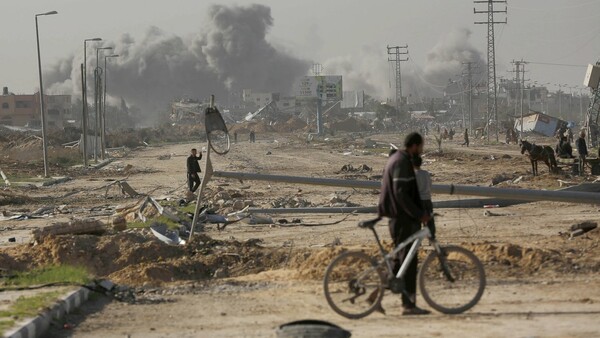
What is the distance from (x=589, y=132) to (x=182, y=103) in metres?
128

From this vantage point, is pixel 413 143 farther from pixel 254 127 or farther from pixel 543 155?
pixel 254 127

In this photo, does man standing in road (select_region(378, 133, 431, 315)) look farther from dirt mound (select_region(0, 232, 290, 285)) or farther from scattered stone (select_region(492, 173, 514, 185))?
scattered stone (select_region(492, 173, 514, 185))

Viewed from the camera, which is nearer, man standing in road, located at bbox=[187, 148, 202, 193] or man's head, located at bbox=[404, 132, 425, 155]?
man's head, located at bbox=[404, 132, 425, 155]

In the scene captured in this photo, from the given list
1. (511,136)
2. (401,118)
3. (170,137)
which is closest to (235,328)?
(511,136)

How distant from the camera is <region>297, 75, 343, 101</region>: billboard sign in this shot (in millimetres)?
191750

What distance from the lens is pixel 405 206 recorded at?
10961 millimetres

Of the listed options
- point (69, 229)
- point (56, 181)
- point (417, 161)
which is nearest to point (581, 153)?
point (56, 181)

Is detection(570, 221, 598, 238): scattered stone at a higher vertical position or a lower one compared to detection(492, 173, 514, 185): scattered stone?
higher

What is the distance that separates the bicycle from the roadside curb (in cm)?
237

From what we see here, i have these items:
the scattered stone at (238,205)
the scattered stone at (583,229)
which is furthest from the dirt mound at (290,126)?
the scattered stone at (583,229)

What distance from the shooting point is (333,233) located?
2141cm

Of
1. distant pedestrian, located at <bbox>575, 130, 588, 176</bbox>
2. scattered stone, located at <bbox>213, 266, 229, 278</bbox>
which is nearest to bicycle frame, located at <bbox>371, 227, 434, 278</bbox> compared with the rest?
scattered stone, located at <bbox>213, 266, 229, 278</bbox>

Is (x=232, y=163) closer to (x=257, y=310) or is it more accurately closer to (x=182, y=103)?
(x=257, y=310)

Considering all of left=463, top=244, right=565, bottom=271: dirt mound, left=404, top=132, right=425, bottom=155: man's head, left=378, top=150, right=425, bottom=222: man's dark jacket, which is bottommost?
left=463, top=244, right=565, bottom=271: dirt mound
